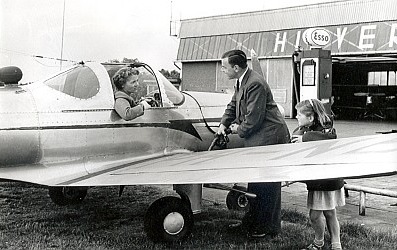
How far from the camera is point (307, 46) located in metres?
23.2

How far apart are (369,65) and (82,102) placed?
23.9m

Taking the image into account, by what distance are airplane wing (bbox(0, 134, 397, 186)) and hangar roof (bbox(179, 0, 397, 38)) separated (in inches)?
717

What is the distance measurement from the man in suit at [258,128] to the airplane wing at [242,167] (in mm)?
380

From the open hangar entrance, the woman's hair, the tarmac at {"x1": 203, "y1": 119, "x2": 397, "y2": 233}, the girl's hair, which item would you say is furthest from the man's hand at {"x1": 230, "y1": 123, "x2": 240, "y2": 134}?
the open hangar entrance

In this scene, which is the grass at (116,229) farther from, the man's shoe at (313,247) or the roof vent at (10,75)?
the roof vent at (10,75)

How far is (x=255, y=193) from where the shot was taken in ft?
16.4

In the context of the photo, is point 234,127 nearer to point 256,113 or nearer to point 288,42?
point 256,113

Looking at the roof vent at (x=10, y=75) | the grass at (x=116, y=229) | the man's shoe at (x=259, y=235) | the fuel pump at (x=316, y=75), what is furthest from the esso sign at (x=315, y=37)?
the man's shoe at (x=259, y=235)

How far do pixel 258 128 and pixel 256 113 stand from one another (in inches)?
7.1

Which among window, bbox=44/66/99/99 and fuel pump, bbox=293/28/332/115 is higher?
fuel pump, bbox=293/28/332/115

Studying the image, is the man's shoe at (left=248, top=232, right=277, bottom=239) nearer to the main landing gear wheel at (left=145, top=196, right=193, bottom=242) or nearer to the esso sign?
the main landing gear wheel at (left=145, top=196, right=193, bottom=242)

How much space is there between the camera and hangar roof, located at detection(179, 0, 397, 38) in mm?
21219

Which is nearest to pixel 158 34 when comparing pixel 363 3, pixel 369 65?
pixel 363 3

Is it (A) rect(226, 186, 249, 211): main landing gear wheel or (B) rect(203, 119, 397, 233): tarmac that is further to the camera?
(A) rect(226, 186, 249, 211): main landing gear wheel
